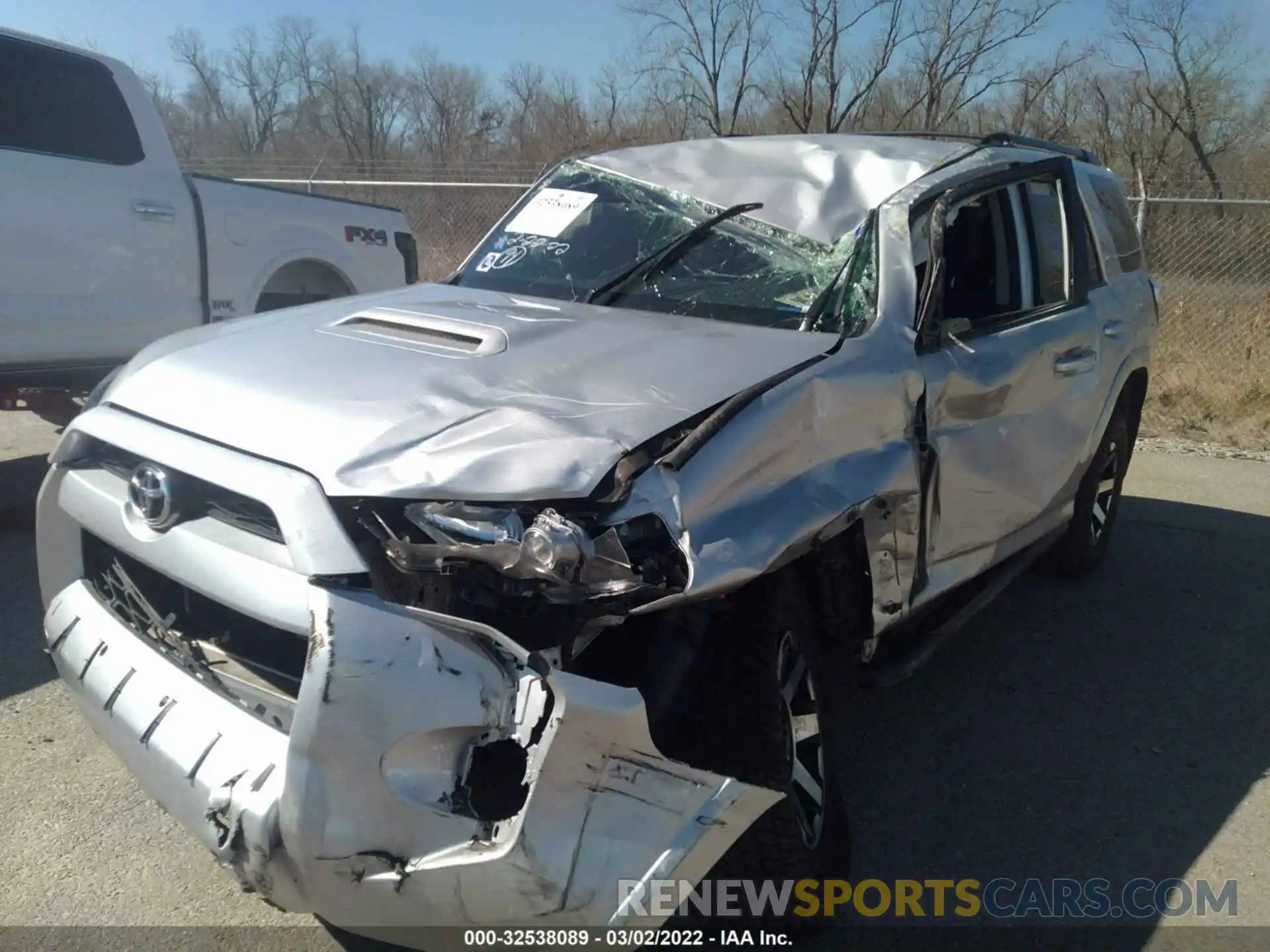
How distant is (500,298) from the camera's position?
11.7 ft

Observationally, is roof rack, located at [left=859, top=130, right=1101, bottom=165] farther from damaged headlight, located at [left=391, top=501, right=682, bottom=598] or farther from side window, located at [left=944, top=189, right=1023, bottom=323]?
damaged headlight, located at [left=391, top=501, right=682, bottom=598]

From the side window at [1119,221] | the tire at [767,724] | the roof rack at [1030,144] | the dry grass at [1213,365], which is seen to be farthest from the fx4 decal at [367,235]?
the dry grass at [1213,365]

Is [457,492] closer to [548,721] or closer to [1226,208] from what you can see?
[548,721]

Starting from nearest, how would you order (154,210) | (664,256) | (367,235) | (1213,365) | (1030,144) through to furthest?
(664,256)
(1030,144)
(154,210)
(367,235)
(1213,365)

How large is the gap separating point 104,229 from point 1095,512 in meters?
5.05

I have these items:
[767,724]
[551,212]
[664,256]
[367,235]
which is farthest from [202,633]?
[367,235]

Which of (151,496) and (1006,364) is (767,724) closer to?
(151,496)

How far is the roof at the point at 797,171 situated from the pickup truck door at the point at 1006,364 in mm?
239

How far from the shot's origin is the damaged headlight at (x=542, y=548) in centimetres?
201

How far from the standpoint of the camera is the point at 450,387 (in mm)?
2518

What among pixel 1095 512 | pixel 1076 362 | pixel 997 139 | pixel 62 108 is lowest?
pixel 1095 512

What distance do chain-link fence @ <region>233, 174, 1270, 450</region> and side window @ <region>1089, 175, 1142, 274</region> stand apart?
3.87 meters

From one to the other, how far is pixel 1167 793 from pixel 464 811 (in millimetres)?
2478

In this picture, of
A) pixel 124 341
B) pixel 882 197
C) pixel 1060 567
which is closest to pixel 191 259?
pixel 124 341
